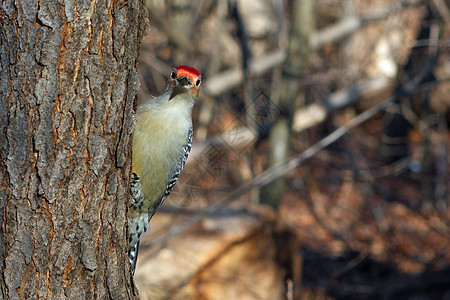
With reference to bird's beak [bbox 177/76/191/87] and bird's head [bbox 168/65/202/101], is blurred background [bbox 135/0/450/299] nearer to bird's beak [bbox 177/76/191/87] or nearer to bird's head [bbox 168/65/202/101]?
bird's head [bbox 168/65/202/101]

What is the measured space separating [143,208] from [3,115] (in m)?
1.57

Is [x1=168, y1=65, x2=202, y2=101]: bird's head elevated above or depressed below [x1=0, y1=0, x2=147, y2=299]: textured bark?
above

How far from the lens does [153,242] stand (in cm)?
588

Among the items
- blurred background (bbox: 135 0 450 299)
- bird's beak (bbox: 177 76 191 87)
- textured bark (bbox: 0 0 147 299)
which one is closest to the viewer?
textured bark (bbox: 0 0 147 299)

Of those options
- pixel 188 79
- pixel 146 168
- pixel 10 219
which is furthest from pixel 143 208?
pixel 10 219

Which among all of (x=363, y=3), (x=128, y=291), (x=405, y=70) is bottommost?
(x=128, y=291)

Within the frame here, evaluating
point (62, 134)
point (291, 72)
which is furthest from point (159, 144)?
point (291, 72)

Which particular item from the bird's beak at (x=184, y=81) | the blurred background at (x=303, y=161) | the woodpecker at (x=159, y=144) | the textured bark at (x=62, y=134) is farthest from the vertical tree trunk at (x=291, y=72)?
the textured bark at (x=62, y=134)

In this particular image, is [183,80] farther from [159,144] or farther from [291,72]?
[291,72]

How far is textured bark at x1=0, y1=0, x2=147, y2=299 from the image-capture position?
6.81ft

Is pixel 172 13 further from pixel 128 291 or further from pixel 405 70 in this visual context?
pixel 128 291

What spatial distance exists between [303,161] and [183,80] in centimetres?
613

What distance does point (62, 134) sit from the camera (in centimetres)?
212

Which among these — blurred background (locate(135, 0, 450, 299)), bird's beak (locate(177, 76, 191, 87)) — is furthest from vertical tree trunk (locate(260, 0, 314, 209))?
bird's beak (locate(177, 76, 191, 87))
